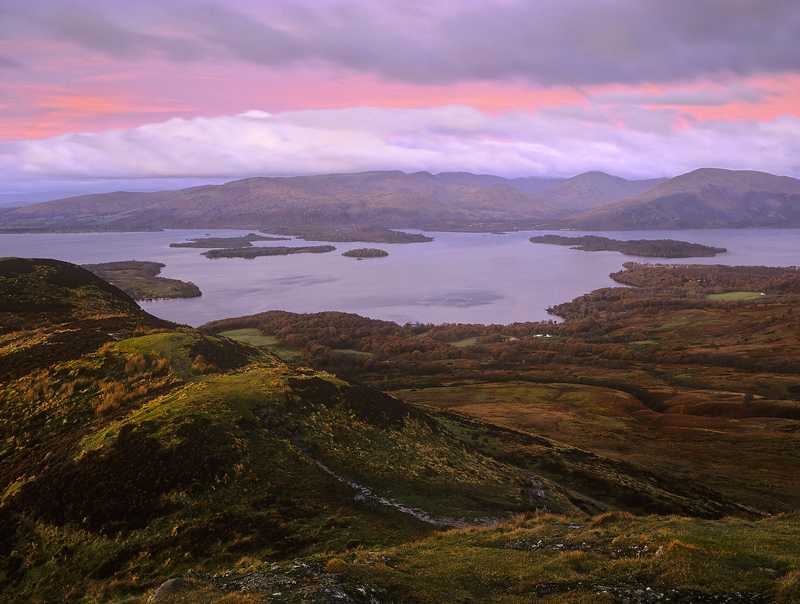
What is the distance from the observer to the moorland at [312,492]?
683 inches

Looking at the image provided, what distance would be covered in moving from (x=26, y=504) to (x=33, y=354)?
18.8m

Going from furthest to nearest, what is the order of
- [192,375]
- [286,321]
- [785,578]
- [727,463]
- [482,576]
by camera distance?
[286,321]
[727,463]
[192,375]
[482,576]
[785,578]

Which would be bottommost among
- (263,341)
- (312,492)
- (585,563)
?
(263,341)

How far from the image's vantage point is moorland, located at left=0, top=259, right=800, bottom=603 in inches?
683

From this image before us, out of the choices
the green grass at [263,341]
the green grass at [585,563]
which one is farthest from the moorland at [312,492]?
the green grass at [263,341]

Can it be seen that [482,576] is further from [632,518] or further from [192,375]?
[192,375]

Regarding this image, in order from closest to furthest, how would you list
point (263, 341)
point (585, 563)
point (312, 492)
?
point (585, 563) → point (312, 492) → point (263, 341)

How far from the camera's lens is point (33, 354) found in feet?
133

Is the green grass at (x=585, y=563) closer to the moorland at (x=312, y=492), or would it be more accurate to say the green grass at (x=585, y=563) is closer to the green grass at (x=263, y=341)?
the moorland at (x=312, y=492)

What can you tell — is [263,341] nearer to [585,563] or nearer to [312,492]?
[312,492]

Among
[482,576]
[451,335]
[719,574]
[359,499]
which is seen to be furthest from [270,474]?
[451,335]

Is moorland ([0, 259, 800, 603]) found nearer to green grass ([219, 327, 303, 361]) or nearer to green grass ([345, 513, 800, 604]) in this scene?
green grass ([345, 513, 800, 604])

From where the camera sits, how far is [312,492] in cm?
2641

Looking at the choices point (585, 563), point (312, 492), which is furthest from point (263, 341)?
point (585, 563)
